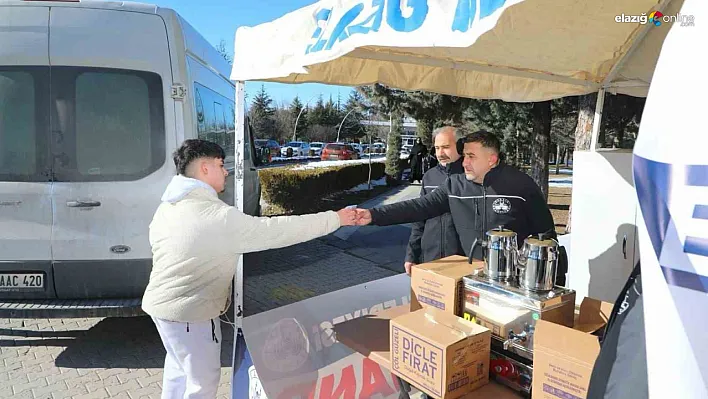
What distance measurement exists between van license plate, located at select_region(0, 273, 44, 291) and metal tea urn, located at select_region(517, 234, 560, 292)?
350 cm

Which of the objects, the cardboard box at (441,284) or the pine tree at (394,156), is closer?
the cardboard box at (441,284)

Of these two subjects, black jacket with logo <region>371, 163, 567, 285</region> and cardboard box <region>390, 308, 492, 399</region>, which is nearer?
cardboard box <region>390, 308, 492, 399</region>

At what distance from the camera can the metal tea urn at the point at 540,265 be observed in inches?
78.1

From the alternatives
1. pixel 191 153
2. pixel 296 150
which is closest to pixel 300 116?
pixel 296 150

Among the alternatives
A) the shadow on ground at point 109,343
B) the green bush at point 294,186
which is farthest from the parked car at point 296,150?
the shadow on ground at point 109,343

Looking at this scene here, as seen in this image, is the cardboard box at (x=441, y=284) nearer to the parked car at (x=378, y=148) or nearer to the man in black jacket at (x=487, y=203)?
the man in black jacket at (x=487, y=203)

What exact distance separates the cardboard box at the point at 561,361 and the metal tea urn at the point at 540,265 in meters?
0.30

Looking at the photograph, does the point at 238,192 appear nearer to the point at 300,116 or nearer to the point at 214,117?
the point at 214,117

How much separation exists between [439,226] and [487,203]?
20.6 inches

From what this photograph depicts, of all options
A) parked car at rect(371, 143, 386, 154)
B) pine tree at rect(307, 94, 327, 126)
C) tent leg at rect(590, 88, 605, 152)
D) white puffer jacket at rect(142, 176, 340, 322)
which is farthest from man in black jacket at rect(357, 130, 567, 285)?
pine tree at rect(307, 94, 327, 126)

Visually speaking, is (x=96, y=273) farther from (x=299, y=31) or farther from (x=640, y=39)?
(x=640, y=39)

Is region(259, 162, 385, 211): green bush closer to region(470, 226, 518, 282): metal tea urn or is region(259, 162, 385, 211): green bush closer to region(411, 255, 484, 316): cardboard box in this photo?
region(411, 255, 484, 316): cardboard box

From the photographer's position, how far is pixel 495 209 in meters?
2.86

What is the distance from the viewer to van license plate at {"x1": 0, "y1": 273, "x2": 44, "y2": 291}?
3.62m
